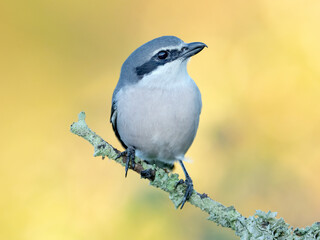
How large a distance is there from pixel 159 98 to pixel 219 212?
122cm

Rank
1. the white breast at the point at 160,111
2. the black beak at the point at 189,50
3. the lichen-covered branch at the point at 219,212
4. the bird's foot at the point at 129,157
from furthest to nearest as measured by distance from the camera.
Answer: the black beak at the point at 189,50, the white breast at the point at 160,111, the bird's foot at the point at 129,157, the lichen-covered branch at the point at 219,212

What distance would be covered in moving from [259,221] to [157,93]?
1.47 meters

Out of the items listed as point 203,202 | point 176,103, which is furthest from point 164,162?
point 203,202

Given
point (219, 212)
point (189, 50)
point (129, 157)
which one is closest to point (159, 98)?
point (189, 50)

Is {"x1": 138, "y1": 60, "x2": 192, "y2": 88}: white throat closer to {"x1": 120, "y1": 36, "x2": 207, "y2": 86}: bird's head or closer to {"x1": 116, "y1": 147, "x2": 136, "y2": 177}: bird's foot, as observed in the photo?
{"x1": 120, "y1": 36, "x2": 207, "y2": 86}: bird's head

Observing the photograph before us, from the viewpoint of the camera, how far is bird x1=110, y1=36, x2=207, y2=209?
372 cm

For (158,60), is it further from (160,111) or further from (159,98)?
(160,111)

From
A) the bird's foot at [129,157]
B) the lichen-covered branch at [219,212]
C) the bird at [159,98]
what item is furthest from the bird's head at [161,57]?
the lichen-covered branch at [219,212]

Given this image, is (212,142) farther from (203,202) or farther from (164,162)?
(203,202)

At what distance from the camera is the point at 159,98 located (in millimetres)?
3715

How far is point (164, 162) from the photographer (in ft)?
14.1

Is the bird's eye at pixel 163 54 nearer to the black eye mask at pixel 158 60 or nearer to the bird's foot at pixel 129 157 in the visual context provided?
the black eye mask at pixel 158 60

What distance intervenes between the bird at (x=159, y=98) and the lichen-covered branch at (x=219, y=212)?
598 mm

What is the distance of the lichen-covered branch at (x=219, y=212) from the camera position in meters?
2.58
